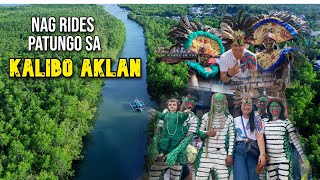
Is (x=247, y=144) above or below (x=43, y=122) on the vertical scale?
below

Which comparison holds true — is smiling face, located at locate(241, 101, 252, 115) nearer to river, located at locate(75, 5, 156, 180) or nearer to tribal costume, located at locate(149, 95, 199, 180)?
tribal costume, located at locate(149, 95, 199, 180)

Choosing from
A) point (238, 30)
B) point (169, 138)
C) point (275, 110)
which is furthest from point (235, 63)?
point (169, 138)

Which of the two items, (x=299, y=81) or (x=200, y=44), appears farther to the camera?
(x=299, y=81)

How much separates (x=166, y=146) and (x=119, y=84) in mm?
8437

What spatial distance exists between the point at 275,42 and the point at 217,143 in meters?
2.66

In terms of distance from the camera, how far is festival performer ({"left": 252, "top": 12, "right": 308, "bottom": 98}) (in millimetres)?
7857

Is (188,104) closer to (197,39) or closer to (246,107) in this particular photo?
(246,107)

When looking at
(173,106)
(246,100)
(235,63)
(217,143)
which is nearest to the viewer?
(217,143)

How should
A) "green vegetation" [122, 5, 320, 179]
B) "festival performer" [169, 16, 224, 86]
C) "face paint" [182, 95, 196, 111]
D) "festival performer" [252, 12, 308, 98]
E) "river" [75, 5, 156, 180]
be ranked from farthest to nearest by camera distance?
"river" [75, 5, 156, 180], "green vegetation" [122, 5, 320, 179], "festival performer" [169, 16, 224, 86], "festival performer" [252, 12, 308, 98], "face paint" [182, 95, 196, 111]

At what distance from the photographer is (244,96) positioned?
6.82 m

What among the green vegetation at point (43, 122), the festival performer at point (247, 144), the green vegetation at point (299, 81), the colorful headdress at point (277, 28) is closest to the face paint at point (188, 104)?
the festival performer at point (247, 144)

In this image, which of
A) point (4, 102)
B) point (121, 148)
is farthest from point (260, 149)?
point (4, 102)

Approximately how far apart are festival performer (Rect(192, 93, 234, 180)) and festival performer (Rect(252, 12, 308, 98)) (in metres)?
1.47

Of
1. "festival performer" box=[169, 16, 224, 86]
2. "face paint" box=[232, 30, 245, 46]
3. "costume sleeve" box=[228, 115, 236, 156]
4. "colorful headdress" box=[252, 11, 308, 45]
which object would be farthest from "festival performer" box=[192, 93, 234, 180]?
"colorful headdress" box=[252, 11, 308, 45]
